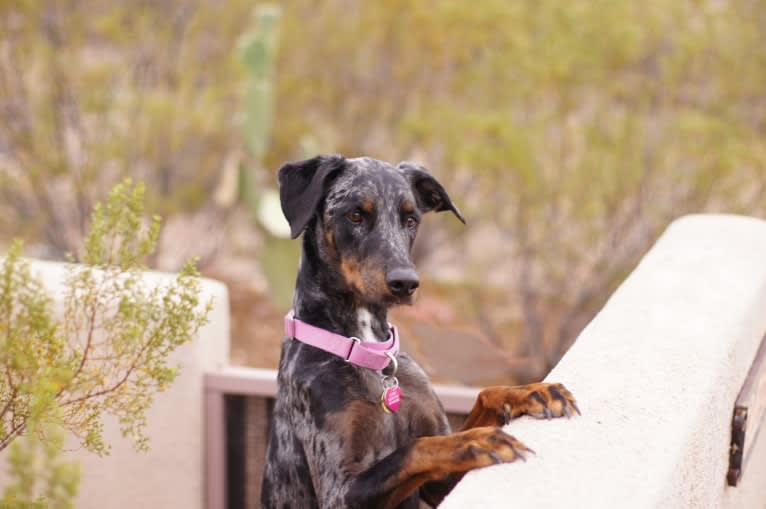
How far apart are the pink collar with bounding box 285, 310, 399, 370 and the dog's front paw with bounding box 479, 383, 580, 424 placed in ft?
1.03

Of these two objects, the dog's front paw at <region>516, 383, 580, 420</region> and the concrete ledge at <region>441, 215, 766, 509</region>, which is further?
the dog's front paw at <region>516, 383, 580, 420</region>

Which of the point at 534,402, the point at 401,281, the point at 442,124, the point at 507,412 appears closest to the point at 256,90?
the point at 442,124

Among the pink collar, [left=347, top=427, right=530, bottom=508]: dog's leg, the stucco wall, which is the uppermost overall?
the pink collar

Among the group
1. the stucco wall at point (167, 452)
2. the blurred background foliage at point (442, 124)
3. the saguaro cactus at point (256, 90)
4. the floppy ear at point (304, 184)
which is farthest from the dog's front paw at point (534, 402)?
the saguaro cactus at point (256, 90)

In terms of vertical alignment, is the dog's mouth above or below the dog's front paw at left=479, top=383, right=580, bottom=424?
above

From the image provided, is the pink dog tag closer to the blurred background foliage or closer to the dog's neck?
the dog's neck

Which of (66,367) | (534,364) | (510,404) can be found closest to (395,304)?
(510,404)

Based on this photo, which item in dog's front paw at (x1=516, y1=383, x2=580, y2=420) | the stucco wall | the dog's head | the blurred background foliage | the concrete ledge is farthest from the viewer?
the blurred background foliage

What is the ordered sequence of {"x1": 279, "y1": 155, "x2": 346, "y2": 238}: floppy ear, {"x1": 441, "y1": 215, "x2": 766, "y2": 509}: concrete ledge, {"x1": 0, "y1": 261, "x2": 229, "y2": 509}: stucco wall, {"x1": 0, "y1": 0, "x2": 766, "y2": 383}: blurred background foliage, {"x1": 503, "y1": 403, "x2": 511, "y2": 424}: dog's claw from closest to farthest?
{"x1": 441, "y1": 215, "x2": 766, "y2": 509}: concrete ledge
{"x1": 503, "y1": 403, "x2": 511, "y2": 424}: dog's claw
{"x1": 279, "y1": 155, "x2": 346, "y2": 238}: floppy ear
{"x1": 0, "y1": 261, "x2": 229, "y2": 509}: stucco wall
{"x1": 0, "y1": 0, "x2": 766, "y2": 383}: blurred background foliage

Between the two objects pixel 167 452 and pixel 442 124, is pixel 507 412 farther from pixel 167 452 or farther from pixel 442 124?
pixel 442 124

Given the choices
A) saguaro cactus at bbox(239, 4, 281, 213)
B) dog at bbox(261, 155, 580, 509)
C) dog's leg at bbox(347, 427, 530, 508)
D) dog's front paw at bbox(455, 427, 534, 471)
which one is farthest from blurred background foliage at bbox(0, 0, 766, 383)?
dog's front paw at bbox(455, 427, 534, 471)

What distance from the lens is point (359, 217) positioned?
8.80 feet

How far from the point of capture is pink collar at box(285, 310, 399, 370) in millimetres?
2590

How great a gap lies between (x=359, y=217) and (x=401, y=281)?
263 mm
